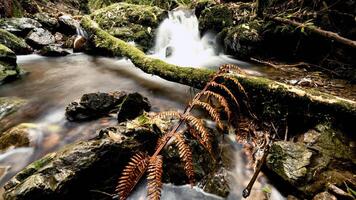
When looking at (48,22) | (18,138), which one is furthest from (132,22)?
(18,138)

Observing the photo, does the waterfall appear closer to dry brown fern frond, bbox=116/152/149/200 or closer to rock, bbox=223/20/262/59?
rock, bbox=223/20/262/59

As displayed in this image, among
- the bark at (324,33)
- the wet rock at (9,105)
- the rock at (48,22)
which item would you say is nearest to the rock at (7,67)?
the wet rock at (9,105)

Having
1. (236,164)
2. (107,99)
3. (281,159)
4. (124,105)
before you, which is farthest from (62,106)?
(281,159)

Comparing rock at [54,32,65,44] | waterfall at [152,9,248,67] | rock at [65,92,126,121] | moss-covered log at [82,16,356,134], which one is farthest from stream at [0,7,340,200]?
rock at [54,32,65,44]

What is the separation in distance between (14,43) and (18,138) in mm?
6541

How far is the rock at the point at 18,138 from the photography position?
11.8 ft

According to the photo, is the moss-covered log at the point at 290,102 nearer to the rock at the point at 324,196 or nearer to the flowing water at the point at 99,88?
the flowing water at the point at 99,88

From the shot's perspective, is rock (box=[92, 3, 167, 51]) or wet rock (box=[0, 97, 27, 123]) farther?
rock (box=[92, 3, 167, 51])

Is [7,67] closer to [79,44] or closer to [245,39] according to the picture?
[79,44]

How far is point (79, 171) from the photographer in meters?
2.58

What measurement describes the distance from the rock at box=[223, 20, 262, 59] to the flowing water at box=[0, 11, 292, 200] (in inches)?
13.5

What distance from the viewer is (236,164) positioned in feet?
10.9

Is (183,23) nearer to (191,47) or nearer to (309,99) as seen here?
(191,47)

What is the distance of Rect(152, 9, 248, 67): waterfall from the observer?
8148mm
